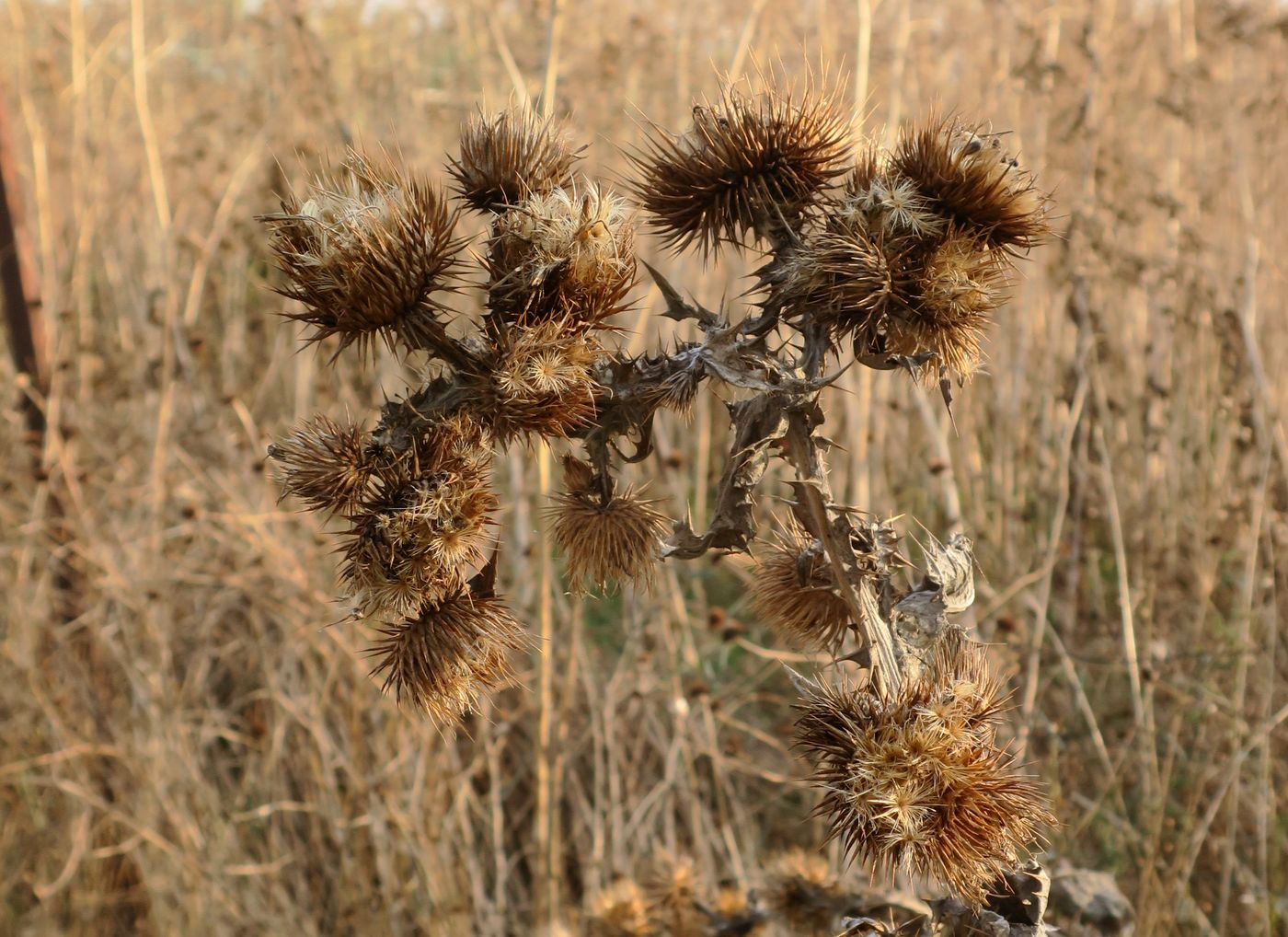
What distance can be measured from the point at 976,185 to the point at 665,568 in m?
1.82

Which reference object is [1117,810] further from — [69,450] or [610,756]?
[69,450]

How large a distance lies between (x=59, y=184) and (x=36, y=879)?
3.30 m

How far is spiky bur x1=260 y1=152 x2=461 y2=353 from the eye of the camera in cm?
107

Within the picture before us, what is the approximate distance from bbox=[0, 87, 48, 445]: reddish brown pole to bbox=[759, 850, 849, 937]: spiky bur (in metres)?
3.00

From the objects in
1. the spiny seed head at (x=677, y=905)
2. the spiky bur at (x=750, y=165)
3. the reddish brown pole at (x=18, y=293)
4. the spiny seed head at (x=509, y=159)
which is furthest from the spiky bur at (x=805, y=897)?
the reddish brown pole at (x=18, y=293)

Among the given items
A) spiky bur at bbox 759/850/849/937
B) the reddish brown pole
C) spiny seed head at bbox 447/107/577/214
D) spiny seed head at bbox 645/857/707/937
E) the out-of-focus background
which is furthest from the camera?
the reddish brown pole

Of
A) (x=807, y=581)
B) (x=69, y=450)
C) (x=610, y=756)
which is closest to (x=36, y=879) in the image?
(x=69, y=450)

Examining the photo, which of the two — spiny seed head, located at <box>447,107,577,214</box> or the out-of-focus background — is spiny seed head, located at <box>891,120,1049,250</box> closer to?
spiny seed head, located at <box>447,107,577,214</box>

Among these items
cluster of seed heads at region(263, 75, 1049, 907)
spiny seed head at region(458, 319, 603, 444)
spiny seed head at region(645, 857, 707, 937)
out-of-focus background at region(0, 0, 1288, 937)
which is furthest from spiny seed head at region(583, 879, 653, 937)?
spiny seed head at region(458, 319, 603, 444)

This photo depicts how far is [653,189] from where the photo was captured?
4.31 ft

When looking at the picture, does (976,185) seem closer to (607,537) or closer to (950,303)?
(950,303)

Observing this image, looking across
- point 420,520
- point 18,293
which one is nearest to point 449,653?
point 420,520

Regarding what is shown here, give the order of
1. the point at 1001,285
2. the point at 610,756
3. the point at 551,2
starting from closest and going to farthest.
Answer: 1. the point at 1001,285
2. the point at 551,2
3. the point at 610,756

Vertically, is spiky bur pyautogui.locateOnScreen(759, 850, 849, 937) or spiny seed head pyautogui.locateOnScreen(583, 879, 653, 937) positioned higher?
spiky bur pyautogui.locateOnScreen(759, 850, 849, 937)
